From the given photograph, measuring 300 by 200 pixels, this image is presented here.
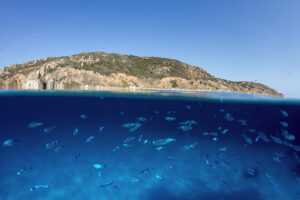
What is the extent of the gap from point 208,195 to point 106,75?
75.6 m

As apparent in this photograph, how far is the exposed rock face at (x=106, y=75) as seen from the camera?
74062 mm

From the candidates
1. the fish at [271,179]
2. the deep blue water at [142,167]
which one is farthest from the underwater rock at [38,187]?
the fish at [271,179]

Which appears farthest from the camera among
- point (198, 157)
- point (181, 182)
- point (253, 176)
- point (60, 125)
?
point (60, 125)

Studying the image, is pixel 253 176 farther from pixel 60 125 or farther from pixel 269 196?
pixel 60 125

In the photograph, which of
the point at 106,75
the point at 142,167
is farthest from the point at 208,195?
the point at 106,75

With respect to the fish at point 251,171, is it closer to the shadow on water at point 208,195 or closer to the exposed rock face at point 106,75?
the shadow on water at point 208,195

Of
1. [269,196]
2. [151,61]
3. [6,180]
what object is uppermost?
[151,61]

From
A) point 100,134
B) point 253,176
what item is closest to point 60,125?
point 100,134

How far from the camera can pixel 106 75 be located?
77.7 m

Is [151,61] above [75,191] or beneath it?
above

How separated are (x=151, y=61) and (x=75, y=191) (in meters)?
106

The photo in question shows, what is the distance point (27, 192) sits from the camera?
22.0ft

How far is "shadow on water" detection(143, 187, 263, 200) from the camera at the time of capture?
23.3 ft

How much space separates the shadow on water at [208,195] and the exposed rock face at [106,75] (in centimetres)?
6896
